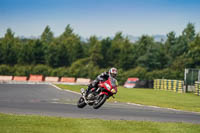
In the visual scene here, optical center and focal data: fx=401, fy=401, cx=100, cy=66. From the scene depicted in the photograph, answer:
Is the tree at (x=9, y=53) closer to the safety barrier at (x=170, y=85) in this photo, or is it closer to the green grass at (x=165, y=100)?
the safety barrier at (x=170, y=85)

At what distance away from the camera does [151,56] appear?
85.3 m

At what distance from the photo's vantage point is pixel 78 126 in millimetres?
13539

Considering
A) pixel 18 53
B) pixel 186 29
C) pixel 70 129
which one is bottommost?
pixel 70 129

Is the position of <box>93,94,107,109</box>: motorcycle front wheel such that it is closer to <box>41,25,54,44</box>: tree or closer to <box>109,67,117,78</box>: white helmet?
<box>109,67,117,78</box>: white helmet

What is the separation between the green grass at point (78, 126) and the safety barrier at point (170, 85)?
33.9 m

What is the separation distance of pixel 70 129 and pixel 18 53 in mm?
76024

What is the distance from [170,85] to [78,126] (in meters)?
39.2

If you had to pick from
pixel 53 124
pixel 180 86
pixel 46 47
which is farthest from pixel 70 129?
pixel 46 47

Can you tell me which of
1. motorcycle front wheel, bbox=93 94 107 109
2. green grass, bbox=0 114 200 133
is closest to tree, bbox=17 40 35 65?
motorcycle front wheel, bbox=93 94 107 109

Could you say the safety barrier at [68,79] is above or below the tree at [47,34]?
below

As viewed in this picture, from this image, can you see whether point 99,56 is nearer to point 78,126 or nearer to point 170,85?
Result: point 170,85

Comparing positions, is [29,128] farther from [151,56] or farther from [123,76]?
[151,56]

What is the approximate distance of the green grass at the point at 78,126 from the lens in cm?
1264

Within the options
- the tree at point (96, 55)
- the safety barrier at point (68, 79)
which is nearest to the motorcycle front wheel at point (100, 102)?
the safety barrier at point (68, 79)
